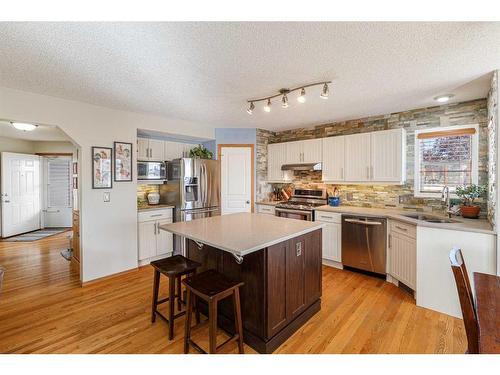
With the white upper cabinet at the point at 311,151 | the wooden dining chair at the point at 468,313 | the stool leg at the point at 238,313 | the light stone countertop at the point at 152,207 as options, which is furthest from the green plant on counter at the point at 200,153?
the wooden dining chair at the point at 468,313

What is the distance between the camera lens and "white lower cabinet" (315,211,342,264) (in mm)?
3659

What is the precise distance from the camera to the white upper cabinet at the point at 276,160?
481 cm

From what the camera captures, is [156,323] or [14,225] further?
[14,225]

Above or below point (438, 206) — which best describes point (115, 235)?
below

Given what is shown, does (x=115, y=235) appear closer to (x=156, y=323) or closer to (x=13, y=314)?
(x=13, y=314)

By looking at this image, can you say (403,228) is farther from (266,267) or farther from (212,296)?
(212,296)

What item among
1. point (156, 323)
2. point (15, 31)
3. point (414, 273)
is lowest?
point (156, 323)

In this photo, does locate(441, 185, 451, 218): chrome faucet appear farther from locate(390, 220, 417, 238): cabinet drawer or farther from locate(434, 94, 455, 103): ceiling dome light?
locate(434, 94, 455, 103): ceiling dome light

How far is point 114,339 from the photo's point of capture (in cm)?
208

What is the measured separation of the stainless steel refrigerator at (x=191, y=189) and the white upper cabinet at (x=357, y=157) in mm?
2324

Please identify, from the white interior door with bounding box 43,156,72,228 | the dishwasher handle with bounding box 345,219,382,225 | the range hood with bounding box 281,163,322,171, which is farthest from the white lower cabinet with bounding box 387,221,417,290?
the white interior door with bounding box 43,156,72,228

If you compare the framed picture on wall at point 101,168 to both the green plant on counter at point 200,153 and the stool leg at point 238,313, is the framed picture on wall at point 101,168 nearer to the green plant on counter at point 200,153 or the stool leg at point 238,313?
the green plant on counter at point 200,153
